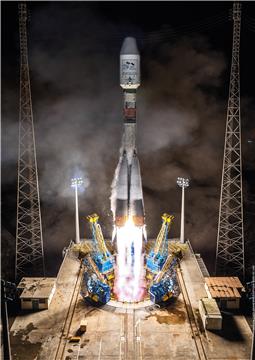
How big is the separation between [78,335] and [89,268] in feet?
34.3

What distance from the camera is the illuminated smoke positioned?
39.4 m

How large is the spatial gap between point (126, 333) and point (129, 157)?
16029 mm

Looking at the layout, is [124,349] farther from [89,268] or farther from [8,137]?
[8,137]

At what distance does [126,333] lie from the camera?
32.5m

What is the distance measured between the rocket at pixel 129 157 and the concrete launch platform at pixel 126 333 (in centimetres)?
864

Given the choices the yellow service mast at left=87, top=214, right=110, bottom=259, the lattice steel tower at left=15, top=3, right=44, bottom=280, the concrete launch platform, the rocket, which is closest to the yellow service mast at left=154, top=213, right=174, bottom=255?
the rocket

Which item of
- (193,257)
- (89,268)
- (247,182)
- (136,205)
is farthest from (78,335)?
(247,182)

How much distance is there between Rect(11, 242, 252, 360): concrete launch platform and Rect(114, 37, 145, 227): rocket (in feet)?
28.4

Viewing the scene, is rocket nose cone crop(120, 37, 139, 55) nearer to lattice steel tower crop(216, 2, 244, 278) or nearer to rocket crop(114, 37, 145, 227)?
rocket crop(114, 37, 145, 227)

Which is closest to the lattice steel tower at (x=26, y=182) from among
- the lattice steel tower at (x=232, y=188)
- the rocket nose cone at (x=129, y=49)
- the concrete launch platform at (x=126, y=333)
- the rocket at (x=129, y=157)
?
the rocket at (x=129, y=157)

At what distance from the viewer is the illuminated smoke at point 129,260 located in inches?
1553

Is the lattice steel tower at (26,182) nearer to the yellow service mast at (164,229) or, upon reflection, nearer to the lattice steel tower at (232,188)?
the yellow service mast at (164,229)

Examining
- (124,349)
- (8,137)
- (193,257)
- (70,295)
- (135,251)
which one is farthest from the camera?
(8,137)

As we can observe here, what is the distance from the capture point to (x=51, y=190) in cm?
6006
